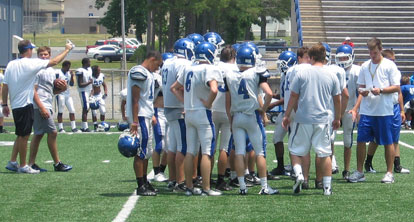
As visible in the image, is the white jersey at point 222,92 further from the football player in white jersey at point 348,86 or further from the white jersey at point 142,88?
the football player in white jersey at point 348,86

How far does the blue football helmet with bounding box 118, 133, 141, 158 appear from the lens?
9516 mm

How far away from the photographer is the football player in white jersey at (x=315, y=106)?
9.52 meters

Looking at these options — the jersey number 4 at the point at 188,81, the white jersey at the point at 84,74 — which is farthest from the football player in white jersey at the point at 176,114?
the white jersey at the point at 84,74

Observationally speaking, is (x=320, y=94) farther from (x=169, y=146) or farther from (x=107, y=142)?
(x=107, y=142)

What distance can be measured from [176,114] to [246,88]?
3.78 feet

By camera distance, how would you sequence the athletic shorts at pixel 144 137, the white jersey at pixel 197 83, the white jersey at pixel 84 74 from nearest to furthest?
the white jersey at pixel 197 83, the athletic shorts at pixel 144 137, the white jersey at pixel 84 74

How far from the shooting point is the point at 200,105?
9.58 metres

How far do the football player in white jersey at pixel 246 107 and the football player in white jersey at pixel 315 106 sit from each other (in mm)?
359

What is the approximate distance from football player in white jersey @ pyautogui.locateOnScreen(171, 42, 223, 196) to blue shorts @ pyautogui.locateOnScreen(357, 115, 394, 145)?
2.39 meters

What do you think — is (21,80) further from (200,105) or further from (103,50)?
(103,50)

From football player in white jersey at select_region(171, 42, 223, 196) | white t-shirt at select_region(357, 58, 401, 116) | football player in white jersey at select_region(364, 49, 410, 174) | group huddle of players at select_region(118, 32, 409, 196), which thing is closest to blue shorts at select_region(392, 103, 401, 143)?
football player in white jersey at select_region(364, 49, 410, 174)

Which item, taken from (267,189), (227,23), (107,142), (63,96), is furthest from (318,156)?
(227,23)

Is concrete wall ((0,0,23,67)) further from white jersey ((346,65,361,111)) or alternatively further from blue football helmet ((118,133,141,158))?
blue football helmet ((118,133,141,158))

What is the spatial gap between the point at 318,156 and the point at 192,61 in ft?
6.53
